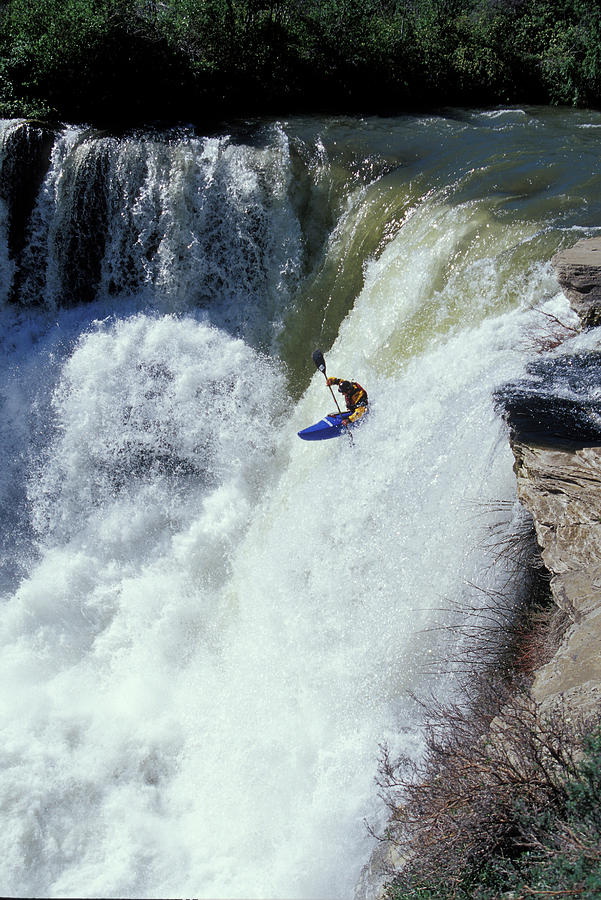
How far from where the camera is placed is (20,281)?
9.29m

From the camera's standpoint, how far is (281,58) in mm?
11352

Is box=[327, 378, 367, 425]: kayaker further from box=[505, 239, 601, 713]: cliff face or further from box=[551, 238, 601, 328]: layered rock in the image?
box=[551, 238, 601, 328]: layered rock

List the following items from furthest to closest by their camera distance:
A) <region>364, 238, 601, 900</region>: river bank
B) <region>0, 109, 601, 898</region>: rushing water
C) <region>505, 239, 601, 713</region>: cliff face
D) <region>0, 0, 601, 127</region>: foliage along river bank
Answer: <region>0, 0, 601, 127</region>: foliage along river bank, <region>0, 109, 601, 898</region>: rushing water, <region>505, 239, 601, 713</region>: cliff face, <region>364, 238, 601, 900</region>: river bank

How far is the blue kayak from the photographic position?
21.4 ft

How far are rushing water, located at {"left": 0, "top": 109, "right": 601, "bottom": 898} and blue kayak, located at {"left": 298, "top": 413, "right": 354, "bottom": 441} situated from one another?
27 cm

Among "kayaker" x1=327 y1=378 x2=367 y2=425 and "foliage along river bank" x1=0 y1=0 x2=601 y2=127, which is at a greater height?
"foliage along river bank" x1=0 y1=0 x2=601 y2=127

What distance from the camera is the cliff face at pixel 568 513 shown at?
→ 160 inches

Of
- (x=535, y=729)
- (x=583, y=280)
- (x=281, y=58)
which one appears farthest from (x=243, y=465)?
(x=281, y=58)

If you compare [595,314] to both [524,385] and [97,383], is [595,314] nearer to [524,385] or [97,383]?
[524,385]

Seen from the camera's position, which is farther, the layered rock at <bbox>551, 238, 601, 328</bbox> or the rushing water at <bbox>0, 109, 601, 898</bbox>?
the layered rock at <bbox>551, 238, 601, 328</bbox>

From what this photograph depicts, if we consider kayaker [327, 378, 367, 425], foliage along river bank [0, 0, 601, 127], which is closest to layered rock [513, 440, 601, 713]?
kayaker [327, 378, 367, 425]

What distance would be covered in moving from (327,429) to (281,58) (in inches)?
313

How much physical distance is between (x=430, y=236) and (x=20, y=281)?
18.3 ft

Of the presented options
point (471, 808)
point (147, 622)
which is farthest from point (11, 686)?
point (471, 808)
